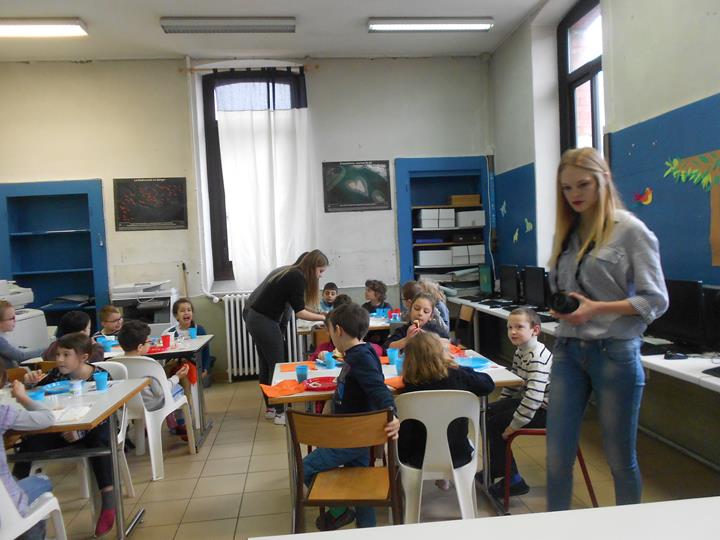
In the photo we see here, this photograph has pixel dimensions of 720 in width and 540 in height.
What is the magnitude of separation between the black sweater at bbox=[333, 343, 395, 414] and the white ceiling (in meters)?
3.83

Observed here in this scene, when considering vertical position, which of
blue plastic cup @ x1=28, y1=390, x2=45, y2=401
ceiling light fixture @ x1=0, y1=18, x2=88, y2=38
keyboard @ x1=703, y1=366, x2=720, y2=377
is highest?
ceiling light fixture @ x1=0, y1=18, x2=88, y2=38

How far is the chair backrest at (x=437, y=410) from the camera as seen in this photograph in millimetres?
2186

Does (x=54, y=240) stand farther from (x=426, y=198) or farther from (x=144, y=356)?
(x=426, y=198)

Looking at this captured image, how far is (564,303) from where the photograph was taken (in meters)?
1.67

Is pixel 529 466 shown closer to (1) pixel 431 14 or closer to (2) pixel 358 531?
(2) pixel 358 531

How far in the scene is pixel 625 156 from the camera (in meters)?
3.88

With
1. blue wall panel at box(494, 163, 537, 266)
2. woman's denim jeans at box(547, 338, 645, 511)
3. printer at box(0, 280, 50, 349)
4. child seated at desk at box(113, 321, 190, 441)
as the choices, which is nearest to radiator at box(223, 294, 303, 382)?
printer at box(0, 280, 50, 349)

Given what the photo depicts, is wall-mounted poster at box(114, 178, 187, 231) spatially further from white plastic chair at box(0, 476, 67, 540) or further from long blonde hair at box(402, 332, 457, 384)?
long blonde hair at box(402, 332, 457, 384)

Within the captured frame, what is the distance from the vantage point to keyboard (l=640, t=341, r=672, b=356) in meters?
2.96

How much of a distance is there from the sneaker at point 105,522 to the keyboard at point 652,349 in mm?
2981

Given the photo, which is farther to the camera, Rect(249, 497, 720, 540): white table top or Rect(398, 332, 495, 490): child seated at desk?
Rect(398, 332, 495, 490): child seated at desk

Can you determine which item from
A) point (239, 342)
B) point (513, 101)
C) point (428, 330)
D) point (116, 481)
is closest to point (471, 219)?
point (513, 101)

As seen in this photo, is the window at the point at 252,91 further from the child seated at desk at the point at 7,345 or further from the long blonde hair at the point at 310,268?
the child seated at desk at the point at 7,345

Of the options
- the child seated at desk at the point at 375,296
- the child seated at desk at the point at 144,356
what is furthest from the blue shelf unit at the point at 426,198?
the child seated at desk at the point at 144,356
